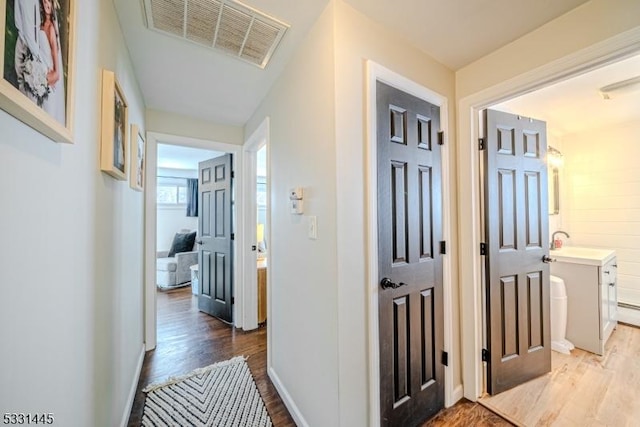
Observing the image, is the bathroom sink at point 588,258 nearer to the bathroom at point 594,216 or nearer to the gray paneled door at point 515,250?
the bathroom at point 594,216

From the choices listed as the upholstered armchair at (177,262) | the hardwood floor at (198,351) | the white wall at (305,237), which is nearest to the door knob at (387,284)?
the white wall at (305,237)

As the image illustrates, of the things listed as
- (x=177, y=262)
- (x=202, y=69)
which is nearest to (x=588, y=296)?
(x=202, y=69)

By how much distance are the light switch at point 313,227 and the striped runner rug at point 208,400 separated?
4.12ft

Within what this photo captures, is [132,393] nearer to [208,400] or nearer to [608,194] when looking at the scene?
[208,400]

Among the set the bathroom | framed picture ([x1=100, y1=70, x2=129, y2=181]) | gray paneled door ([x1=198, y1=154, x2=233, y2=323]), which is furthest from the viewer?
gray paneled door ([x1=198, y1=154, x2=233, y2=323])

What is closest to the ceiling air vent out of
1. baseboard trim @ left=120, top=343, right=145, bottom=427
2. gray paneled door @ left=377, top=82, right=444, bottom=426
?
gray paneled door @ left=377, top=82, right=444, bottom=426

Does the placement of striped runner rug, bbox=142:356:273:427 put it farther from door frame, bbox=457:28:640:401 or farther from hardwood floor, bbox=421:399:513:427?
door frame, bbox=457:28:640:401

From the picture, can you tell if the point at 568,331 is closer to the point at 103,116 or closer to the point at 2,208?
the point at 2,208

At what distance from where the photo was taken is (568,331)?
2445mm

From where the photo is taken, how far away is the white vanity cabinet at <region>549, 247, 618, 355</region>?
2.26 metres

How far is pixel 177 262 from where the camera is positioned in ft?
15.5

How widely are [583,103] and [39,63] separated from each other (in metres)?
3.87

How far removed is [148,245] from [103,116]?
5.50 ft

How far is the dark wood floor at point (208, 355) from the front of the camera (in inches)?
62.6
